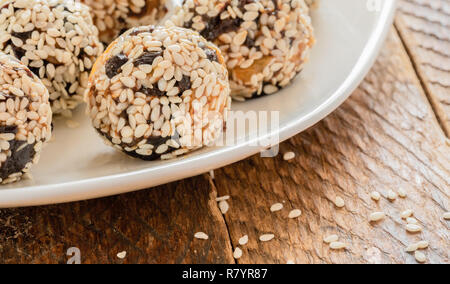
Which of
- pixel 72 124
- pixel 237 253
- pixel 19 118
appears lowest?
pixel 237 253

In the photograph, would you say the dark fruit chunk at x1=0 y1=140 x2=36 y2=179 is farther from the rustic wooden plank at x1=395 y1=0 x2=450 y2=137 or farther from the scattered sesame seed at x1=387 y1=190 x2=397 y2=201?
the rustic wooden plank at x1=395 y1=0 x2=450 y2=137

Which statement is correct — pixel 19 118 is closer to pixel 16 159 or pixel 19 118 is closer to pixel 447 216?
pixel 16 159

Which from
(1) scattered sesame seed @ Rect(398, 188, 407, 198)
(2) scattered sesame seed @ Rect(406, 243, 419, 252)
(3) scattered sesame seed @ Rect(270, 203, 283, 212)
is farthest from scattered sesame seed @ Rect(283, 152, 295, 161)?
(2) scattered sesame seed @ Rect(406, 243, 419, 252)

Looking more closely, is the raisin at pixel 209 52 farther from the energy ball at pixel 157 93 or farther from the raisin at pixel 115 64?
the raisin at pixel 115 64

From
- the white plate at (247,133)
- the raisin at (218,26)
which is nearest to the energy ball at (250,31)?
the raisin at (218,26)

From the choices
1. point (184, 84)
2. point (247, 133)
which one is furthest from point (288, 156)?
point (184, 84)

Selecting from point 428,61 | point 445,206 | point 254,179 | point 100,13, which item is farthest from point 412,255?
point 100,13
